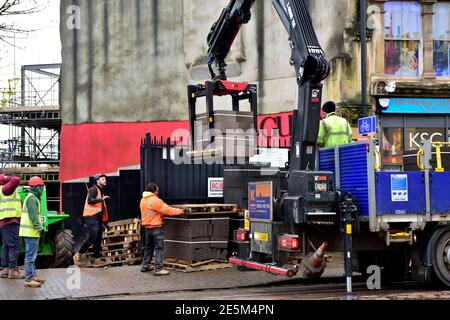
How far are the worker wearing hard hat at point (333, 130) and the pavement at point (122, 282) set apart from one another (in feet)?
8.71

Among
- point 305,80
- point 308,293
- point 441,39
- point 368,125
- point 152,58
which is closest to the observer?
point 305,80

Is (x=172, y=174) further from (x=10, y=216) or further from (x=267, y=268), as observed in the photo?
(x=267, y=268)

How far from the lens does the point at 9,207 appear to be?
42.8 ft

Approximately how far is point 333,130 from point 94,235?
6317 mm

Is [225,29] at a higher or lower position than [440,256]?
higher

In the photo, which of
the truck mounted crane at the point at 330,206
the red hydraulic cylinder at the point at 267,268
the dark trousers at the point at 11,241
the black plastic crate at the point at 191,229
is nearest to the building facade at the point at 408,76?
the black plastic crate at the point at 191,229

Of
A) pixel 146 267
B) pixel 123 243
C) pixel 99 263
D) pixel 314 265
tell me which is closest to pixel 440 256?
pixel 314 265

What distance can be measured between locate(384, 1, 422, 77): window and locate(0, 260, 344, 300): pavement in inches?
325

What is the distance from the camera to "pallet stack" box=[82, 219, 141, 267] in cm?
1543

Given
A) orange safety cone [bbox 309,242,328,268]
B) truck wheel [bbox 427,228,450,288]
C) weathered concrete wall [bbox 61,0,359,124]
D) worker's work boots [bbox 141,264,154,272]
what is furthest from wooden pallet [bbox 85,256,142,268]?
weathered concrete wall [bbox 61,0,359,124]

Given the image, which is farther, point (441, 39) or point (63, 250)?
point (441, 39)

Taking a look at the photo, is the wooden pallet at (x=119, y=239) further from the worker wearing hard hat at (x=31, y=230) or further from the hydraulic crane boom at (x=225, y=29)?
the hydraulic crane boom at (x=225, y=29)

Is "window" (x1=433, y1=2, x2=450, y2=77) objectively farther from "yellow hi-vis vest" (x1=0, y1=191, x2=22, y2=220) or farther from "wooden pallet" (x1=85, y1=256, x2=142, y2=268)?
"yellow hi-vis vest" (x1=0, y1=191, x2=22, y2=220)

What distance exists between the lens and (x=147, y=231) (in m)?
13.9
